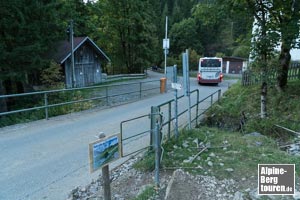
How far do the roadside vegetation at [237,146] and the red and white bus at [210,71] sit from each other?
13.8m

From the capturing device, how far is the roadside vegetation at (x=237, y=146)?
4203 millimetres

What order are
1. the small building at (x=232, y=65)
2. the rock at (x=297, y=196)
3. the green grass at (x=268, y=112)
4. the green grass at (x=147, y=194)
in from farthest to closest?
the small building at (x=232, y=65), the green grass at (x=268, y=112), the green grass at (x=147, y=194), the rock at (x=297, y=196)

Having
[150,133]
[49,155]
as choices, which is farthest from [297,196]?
[49,155]

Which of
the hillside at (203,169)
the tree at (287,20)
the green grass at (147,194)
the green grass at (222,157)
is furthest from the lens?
the tree at (287,20)

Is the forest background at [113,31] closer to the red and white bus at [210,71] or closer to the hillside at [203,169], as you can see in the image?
the red and white bus at [210,71]

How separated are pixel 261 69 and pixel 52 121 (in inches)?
284

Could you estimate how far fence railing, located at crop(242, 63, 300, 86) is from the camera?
8.68 m

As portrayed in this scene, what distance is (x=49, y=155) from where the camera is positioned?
5.19 m

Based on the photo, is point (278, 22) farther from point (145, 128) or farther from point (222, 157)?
point (222, 157)

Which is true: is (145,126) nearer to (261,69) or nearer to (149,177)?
(149,177)

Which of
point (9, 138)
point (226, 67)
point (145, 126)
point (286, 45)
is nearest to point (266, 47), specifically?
point (286, 45)

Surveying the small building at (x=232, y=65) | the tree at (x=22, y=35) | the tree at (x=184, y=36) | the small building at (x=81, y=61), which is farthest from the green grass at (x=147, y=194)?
the tree at (x=184, y=36)

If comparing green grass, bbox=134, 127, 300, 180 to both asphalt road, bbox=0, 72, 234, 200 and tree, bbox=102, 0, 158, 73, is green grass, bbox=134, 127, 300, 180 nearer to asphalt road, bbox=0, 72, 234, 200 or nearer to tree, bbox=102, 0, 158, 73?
asphalt road, bbox=0, 72, 234, 200

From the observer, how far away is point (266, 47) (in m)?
8.00
